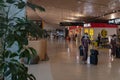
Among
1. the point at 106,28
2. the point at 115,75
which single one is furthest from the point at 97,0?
the point at 106,28

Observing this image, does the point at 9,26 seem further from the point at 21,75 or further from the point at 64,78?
the point at 64,78

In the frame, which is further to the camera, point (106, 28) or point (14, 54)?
point (106, 28)

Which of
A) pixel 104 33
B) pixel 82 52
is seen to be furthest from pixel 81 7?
pixel 104 33

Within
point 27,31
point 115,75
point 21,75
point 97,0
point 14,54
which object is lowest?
point 115,75

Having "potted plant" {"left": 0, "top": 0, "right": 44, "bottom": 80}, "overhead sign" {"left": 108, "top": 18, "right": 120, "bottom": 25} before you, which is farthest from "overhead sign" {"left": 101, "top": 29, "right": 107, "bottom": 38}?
"potted plant" {"left": 0, "top": 0, "right": 44, "bottom": 80}

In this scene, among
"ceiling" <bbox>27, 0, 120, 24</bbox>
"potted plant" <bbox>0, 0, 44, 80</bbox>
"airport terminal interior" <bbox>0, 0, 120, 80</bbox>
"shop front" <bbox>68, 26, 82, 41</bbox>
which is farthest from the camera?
"shop front" <bbox>68, 26, 82, 41</bbox>

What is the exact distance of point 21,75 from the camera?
1.88 m

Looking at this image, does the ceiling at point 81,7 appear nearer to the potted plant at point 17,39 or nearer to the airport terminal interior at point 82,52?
the airport terminal interior at point 82,52

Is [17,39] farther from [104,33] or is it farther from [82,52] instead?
[104,33]

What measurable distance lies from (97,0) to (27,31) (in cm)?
890

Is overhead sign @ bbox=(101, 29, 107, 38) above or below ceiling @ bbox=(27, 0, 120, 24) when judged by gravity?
below

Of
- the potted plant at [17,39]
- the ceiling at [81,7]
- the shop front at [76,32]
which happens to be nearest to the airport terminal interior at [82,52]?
the ceiling at [81,7]

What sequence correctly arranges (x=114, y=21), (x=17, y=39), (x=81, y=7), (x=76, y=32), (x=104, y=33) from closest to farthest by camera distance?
(x=17, y=39), (x=81, y=7), (x=114, y=21), (x=104, y=33), (x=76, y=32)

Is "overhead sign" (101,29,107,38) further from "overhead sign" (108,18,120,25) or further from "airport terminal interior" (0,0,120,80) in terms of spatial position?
"overhead sign" (108,18,120,25)
